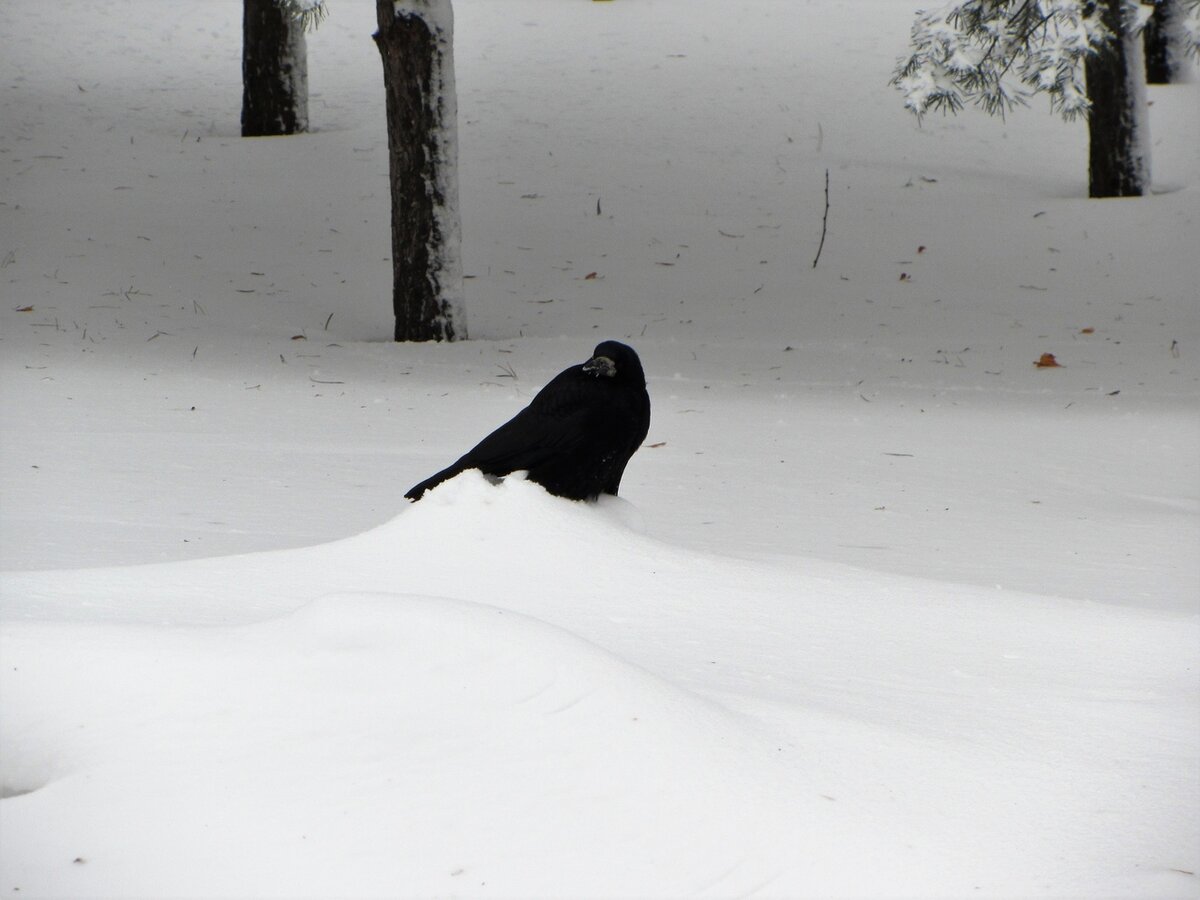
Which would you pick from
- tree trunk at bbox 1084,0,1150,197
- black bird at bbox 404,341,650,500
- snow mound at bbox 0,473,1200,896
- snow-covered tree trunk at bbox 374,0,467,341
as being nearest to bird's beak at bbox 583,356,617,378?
black bird at bbox 404,341,650,500

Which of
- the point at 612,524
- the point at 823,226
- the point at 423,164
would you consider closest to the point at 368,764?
the point at 612,524

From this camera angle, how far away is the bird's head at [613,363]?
3635mm

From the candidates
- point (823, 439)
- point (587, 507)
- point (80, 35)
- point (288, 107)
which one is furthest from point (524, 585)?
point (80, 35)

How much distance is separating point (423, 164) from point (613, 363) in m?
5.17

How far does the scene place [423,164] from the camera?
8.39 metres

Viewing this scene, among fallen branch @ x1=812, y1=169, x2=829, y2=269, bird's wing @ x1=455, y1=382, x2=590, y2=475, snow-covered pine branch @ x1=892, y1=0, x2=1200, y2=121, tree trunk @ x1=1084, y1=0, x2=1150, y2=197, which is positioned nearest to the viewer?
bird's wing @ x1=455, y1=382, x2=590, y2=475

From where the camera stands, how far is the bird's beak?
3629 millimetres

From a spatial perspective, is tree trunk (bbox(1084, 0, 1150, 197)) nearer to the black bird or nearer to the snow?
the snow

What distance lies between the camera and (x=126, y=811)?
2.00 m

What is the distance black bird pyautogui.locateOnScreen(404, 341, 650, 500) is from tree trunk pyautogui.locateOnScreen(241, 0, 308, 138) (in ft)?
31.5

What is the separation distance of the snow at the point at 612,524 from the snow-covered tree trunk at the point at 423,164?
23.4 inches

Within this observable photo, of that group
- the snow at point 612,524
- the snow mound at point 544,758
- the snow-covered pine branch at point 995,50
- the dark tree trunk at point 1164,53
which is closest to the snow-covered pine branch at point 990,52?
the snow-covered pine branch at point 995,50

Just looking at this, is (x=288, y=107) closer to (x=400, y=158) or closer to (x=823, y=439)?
(x=400, y=158)

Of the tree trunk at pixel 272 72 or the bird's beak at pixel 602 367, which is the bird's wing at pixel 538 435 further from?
the tree trunk at pixel 272 72
